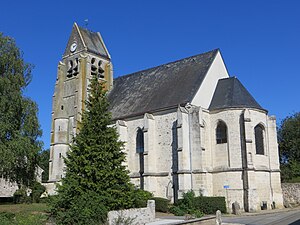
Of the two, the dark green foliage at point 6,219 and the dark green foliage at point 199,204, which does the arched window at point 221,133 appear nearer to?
the dark green foliage at point 199,204

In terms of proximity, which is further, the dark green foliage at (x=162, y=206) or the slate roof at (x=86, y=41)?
the slate roof at (x=86, y=41)

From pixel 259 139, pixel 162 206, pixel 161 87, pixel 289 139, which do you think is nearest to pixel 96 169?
pixel 162 206

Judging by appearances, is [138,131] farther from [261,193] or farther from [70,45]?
[70,45]

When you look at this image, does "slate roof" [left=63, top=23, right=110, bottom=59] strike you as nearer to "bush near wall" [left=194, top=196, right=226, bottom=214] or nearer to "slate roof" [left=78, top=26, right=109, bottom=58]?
"slate roof" [left=78, top=26, right=109, bottom=58]

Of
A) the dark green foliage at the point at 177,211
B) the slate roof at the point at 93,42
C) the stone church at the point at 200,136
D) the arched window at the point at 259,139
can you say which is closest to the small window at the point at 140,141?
the stone church at the point at 200,136

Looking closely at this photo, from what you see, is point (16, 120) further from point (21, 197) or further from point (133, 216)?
point (133, 216)

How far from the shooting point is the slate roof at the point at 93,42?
117ft

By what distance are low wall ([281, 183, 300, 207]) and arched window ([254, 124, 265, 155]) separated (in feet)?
14.3

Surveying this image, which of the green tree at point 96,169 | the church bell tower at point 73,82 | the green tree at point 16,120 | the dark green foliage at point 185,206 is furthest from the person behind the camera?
the church bell tower at point 73,82

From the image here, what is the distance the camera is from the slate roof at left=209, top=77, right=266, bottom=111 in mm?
25938

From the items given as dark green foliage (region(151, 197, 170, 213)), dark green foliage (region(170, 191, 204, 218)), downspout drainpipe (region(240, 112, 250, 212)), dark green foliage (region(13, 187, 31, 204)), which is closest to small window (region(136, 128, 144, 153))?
dark green foliage (region(151, 197, 170, 213))

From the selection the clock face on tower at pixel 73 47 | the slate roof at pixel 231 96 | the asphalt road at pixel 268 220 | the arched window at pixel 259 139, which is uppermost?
the clock face on tower at pixel 73 47

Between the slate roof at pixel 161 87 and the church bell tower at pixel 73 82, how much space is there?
308cm

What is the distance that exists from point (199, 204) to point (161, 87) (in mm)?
11046
